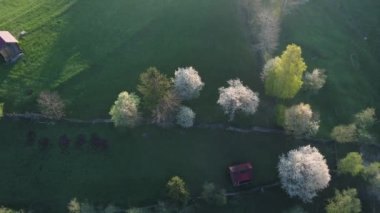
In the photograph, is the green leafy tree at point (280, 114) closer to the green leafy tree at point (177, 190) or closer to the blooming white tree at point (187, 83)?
the blooming white tree at point (187, 83)

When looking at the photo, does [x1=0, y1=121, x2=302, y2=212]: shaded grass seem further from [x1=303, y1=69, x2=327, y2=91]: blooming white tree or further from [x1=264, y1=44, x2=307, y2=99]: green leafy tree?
[x1=303, y1=69, x2=327, y2=91]: blooming white tree

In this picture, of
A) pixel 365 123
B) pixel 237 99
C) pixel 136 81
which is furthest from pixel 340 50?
pixel 136 81

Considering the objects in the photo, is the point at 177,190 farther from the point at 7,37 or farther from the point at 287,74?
the point at 7,37

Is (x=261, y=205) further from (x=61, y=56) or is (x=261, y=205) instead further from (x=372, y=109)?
(x=61, y=56)

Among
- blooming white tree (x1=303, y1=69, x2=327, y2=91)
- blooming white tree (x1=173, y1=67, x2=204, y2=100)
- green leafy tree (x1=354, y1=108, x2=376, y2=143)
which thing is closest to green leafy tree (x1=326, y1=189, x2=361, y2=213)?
green leafy tree (x1=354, y1=108, x2=376, y2=143)

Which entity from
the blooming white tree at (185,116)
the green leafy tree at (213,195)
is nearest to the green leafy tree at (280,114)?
the blooming white tree at (185,116)

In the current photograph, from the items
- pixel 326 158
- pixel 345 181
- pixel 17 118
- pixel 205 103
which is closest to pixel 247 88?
pixel 205 103
